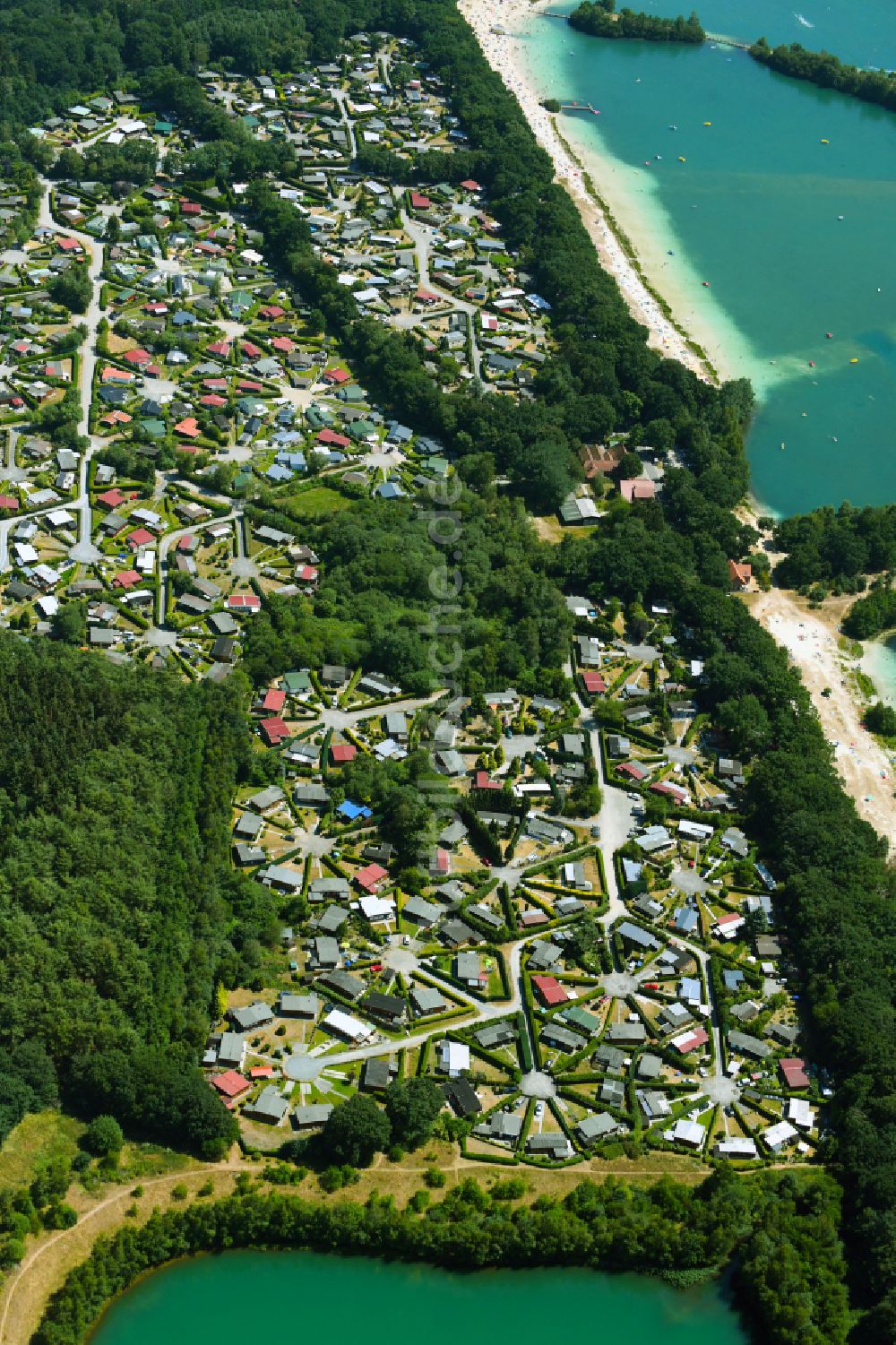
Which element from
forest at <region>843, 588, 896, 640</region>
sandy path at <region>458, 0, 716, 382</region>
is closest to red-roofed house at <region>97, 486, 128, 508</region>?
sandy path at <region>458, 0, 716, 382</region>

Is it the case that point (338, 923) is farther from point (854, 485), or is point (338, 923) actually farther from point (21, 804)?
point (854, 485)

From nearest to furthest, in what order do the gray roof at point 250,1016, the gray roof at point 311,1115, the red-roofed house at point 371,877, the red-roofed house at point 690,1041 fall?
the gray roof at point 311,1115
the gray roof at point 250,1016
the red-roofed house at point 690,1041
the red-roofed house at point 371,877

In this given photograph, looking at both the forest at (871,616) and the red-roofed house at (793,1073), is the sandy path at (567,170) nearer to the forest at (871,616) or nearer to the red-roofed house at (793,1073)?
the forest at (871,616)

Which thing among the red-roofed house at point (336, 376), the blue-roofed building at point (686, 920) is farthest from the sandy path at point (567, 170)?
the blue-roofed building at point (686, 920)

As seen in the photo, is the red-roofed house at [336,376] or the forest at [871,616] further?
the red-roofed house at [336,376]

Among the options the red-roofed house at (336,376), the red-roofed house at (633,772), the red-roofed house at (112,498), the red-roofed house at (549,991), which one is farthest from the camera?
the red-roofed house at (336,376)

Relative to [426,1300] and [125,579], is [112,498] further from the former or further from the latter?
[426,1300]

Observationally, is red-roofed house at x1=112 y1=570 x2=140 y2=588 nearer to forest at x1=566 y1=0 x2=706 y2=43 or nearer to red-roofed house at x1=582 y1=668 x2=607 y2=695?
red-roofed house at x1=582 y1=668 x2=607 y2=695
